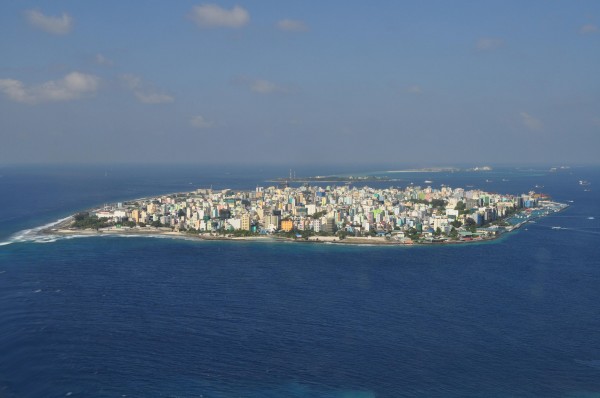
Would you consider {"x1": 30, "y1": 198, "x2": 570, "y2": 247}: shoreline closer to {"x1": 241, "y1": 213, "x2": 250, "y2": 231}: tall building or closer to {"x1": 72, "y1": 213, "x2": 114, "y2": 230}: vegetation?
{"x1": 72, "y1": 213, "x2": 114, "y2": 230}: vegetation

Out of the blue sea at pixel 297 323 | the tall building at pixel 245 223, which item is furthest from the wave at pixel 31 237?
the tall building at pixel 245 223

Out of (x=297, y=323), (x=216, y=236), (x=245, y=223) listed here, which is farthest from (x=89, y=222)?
(x=297, y=323)


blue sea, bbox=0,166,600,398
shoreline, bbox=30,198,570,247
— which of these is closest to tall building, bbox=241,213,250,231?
shoreline, bbox=30,198,570,247

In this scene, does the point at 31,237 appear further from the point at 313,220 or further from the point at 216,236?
the point at 313,220

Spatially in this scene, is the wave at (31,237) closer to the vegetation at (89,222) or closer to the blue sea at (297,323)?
the blue sea at (297,323)

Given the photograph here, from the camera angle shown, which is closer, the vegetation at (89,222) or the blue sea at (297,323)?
the blue sea at (297,323)

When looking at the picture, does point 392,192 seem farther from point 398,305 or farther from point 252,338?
point 252,338
